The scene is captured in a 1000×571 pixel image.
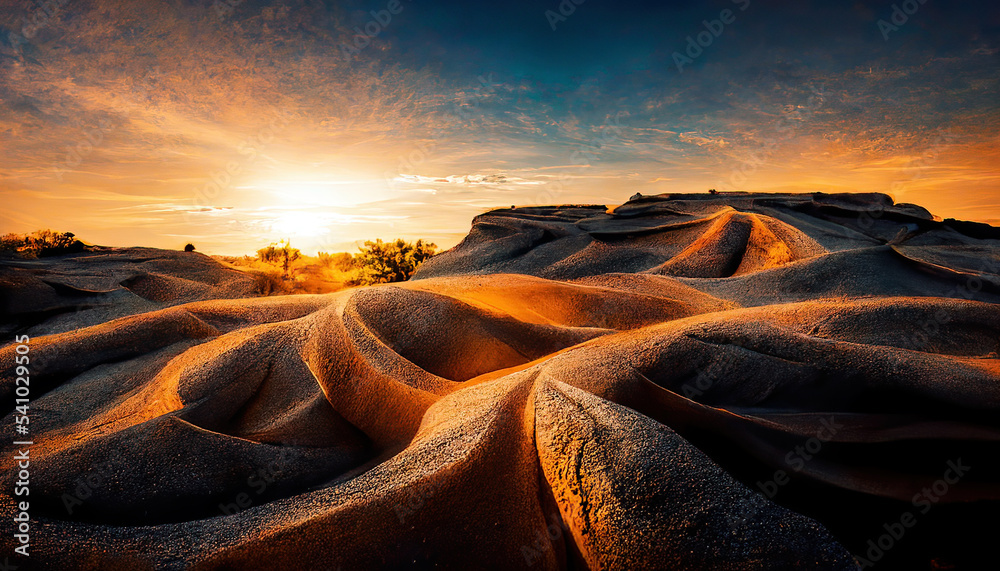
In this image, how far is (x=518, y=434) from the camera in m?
2.20

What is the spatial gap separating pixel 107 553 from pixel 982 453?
13.1ft

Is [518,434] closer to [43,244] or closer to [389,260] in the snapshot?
[389,260]

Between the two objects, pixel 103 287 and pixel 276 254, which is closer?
pixel 103 287

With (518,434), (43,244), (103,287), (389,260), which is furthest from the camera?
(43,244)

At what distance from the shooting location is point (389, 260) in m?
10.9

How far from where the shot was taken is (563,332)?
145 inches

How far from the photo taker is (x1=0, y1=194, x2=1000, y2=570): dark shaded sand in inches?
71.4

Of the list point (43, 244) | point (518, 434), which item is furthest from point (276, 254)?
point (518, 434)

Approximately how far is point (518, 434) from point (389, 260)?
9.14 metres

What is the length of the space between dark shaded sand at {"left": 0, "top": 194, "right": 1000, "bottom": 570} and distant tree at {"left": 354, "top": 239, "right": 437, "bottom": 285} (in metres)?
5.58

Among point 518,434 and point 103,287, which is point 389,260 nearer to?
point 103,287

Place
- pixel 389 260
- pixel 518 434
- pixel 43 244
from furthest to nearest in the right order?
pixel 43 244, pixel 389 260, pixel 518 434

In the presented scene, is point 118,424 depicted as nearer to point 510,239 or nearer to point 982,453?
point 982,453

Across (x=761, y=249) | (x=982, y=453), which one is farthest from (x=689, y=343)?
(x=761, y=249)
